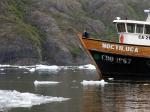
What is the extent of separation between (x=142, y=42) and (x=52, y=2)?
102833mm

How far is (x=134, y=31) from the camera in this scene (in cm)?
5166

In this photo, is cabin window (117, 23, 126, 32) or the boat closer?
the boat

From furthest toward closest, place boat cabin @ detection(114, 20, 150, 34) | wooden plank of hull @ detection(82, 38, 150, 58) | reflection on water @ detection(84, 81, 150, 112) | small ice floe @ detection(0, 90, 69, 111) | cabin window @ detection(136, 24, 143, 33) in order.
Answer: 1. cabin window @ detection(136, 24, 143, 33)
2. boat cabin @ detection(114, 20, 150, 34)
3. wooden plank of hull @ detection(82, 38, 150, 58)
4. small ice floe @ detection(0, 90, 69, 111)
5. reflection on water @ detection(84, 81, 150, 112)

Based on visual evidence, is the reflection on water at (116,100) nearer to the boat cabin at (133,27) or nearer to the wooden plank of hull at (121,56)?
the wooden plank of hull at (121,56)

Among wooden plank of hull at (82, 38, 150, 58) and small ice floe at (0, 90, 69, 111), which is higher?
wooden plank of hull at (82, 38, 150, 58)

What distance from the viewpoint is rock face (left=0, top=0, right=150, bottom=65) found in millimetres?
116812

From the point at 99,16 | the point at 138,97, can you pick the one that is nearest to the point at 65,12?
the point at 99,16

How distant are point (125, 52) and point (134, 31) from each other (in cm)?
273

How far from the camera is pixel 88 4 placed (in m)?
173

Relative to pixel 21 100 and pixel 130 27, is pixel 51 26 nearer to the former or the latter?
pixel 130 27

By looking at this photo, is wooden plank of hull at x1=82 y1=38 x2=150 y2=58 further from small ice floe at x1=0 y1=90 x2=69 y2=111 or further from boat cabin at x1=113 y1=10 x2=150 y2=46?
small ice floe at x1=0 y1=90 x2=69 y2=111

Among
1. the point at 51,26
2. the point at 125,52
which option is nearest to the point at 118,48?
the point at 125,52

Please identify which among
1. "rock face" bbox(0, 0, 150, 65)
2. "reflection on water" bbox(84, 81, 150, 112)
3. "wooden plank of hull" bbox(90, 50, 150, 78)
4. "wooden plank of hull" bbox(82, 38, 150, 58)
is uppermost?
"rock face" bbox(0, 0, 150, 65)

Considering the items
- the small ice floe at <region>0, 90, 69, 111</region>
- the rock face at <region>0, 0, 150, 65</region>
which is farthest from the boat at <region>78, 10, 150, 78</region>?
the rock face at <region>0, 0, 150, 65</region>
